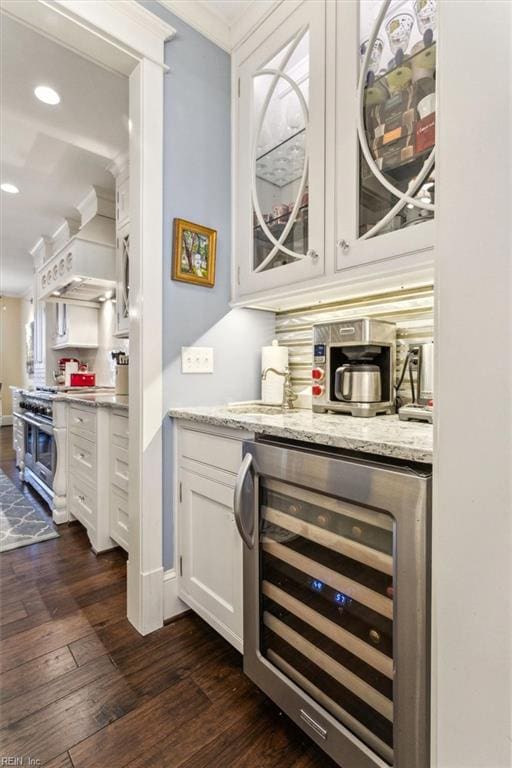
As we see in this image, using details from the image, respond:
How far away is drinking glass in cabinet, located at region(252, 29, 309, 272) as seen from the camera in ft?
4.95

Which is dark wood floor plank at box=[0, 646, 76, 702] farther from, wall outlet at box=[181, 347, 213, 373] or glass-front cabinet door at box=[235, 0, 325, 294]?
glass-front cabinet door at box=[235, 0, 325, 294]

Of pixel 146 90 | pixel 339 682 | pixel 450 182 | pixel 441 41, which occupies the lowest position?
pixel 339 682

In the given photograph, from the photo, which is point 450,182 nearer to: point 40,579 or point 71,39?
point 71,39

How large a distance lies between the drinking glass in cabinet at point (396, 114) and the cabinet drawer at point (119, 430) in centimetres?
153

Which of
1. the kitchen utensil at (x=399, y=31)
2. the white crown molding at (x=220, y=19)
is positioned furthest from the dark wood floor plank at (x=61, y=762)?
the white crown molding at (x=220, y=19)

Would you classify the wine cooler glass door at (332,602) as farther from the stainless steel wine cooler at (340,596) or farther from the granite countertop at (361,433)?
the granite countertop at (361,433)

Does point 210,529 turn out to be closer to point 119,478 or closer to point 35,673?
point 35,673

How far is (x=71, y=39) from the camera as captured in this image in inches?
56.6

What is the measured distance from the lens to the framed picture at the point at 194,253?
5.42 feet

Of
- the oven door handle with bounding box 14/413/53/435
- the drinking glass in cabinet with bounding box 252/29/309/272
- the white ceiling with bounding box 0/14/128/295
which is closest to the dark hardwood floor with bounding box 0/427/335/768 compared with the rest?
the oven door handle with bounding box 14/413/53/435

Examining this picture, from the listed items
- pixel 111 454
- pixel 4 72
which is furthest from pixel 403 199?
pixel 4 72

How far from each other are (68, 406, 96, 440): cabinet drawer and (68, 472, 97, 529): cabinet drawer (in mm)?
325

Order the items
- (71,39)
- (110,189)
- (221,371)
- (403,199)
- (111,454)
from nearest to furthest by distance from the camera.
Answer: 1. (403,199)
2. (71,39)
3. (221,371)
4. (111,454)
5. (110,189)

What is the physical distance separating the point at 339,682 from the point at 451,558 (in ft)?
2.34
